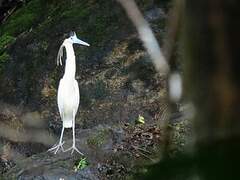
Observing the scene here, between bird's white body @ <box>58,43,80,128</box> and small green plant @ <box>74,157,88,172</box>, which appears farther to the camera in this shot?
bird's white body @ <box>58,43,80,128</box>

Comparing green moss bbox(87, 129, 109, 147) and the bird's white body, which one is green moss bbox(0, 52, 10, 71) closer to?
the bird's white body

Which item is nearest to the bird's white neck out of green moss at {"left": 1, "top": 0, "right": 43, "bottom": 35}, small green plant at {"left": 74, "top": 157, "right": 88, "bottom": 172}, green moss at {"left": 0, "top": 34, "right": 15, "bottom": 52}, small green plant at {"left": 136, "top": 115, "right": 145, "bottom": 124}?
small green plant at {"left": 136, "top": 115, "right": 145, "bottom": 124}

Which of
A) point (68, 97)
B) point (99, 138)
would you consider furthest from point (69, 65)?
point (99, 138)

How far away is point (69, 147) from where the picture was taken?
18.7 ft

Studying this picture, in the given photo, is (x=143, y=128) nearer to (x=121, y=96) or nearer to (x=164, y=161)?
(x=121, y=96)

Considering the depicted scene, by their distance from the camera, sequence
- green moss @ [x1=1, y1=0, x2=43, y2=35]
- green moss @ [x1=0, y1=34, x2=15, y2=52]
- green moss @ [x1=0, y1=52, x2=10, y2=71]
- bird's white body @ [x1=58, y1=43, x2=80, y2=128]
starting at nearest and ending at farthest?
bird's white body @ [x1=58, y1=43, x2=80, y2=128] < green moss @ [x1=0, y1=52, x2=10, y2=71] < green moss @ [x1=0, y1=34, x2=15, y2=52] < green moss @ [x1=1, y1=0, x2=43, y2=35]

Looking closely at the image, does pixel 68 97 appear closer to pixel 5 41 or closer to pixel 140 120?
pixel 140 120

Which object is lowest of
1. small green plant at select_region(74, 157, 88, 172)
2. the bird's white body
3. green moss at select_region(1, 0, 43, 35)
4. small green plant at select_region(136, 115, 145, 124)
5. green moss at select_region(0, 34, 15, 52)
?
small green plant at select_region(74, 157, 88, 172)

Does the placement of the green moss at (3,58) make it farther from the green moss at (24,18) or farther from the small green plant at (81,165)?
the small green plant at (81,165)

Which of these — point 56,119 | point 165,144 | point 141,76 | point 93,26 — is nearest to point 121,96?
point 141,76

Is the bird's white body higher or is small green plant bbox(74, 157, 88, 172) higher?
the bird's white body

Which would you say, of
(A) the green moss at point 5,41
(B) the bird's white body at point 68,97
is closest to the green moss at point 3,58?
(A) the green moss at point 5,41

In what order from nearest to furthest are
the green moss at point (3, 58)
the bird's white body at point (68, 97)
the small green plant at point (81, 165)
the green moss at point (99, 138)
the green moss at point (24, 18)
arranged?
the small green plant at point (81, 165), the green moss at point (99, 138), the bird's white body at point (68, 97), the green moss at point (3, 58), the green moss at point (24, 18)

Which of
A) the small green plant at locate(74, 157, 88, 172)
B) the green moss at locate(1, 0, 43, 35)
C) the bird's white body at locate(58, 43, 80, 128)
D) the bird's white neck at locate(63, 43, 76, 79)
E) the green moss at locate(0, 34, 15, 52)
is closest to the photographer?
the small green plant at locate(74, 157, 88, 172)
